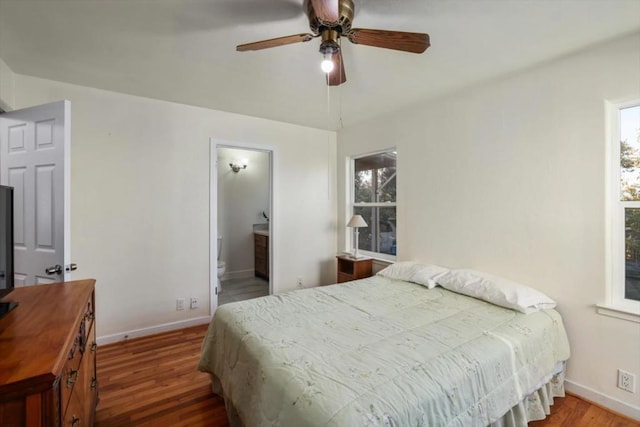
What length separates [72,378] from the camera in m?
1.16

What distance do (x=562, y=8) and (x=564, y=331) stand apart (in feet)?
6.67

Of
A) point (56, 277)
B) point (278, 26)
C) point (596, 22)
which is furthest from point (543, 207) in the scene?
point (56, 277)

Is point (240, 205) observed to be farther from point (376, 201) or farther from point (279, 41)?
point (279, 41)

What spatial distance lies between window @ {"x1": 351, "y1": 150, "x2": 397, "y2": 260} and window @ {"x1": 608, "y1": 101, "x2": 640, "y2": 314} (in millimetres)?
1907

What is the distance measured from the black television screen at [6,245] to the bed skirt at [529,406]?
1.20m

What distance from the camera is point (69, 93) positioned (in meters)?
2.57

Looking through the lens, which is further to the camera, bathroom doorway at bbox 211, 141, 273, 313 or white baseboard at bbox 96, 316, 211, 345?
bathroom doorway at bbox 211, 141, 273, 313

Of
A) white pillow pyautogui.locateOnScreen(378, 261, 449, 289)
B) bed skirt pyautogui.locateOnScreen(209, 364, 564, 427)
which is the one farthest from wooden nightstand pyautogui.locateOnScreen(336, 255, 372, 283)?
bed skirt pyautogui.locateOnScreen(209, 364, 564, 427)

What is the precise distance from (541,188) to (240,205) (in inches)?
176

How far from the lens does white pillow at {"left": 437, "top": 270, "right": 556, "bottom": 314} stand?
1.96m

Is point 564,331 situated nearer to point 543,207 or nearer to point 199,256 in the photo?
point 543,207

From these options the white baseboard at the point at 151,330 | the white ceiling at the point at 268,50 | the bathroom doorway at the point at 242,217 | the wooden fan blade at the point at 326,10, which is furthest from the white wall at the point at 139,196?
the wooden fan blade at the point at 326,10

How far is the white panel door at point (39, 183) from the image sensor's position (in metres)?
1.88

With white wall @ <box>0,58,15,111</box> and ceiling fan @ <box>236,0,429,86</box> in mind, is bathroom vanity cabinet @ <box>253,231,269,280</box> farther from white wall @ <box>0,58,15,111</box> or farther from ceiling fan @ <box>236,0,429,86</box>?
ceiling fan @ <box>236,0,429,86</box>
